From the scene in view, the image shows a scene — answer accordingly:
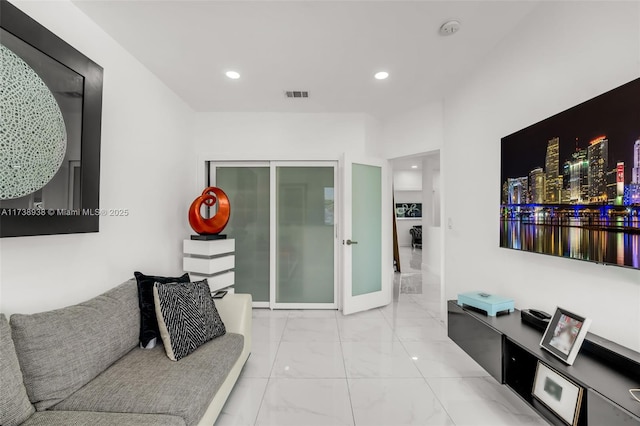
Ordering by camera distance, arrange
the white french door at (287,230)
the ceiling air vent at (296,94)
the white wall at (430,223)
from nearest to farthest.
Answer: the ceiling air vent at (296,94) < the white french door at (287,230) < the white wall at (430,223)

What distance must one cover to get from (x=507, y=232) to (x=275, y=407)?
2.08 m

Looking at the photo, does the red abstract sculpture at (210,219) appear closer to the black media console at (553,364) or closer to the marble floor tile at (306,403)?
the marble floor tile at (306,403)

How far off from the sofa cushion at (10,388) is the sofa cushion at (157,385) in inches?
5.2

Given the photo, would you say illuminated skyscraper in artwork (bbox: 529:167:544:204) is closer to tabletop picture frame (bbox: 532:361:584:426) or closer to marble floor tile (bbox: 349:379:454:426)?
tabletop picture frame (bbox: 532:361:584:426)

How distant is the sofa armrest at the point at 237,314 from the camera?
2189mm

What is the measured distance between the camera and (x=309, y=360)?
247 cm

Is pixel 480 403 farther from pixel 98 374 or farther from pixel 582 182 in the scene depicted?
pixel 98 374

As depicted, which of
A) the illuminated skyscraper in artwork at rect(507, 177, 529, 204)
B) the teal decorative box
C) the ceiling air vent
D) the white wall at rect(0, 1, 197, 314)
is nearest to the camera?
the white wall at rect(0, 1, 197, 314)

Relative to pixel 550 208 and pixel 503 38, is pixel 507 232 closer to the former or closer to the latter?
pixel 550 208

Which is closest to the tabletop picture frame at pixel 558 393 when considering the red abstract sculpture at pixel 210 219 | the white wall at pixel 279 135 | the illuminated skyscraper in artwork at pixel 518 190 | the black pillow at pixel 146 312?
the illuminated skyscraper in artwork at pixel 518 190

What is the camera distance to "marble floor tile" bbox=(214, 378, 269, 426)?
1752 mm

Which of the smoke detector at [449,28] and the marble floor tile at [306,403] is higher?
the smoke detector at [449,28]

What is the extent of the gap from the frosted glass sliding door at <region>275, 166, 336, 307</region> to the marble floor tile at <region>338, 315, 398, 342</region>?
1.95 ft

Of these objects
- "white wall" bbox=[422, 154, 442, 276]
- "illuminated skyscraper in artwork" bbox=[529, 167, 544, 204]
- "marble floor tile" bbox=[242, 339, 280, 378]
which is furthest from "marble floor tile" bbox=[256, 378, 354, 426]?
"white wall" bbox=[422, 154, 442, 276]
